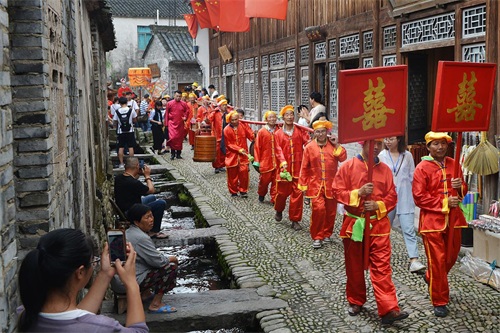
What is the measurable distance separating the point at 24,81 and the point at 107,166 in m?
11.7

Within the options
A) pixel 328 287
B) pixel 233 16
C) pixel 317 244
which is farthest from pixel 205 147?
pixel 328 287

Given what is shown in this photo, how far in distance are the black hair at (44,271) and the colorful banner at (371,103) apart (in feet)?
10.4

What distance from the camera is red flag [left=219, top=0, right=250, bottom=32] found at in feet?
52.8

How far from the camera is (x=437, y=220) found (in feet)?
18.8

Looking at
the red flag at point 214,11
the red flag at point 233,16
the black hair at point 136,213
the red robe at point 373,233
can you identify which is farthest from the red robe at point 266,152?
the red flag at point 214,11

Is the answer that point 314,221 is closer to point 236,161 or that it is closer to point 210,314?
point 210,314

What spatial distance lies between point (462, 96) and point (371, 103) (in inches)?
38.5

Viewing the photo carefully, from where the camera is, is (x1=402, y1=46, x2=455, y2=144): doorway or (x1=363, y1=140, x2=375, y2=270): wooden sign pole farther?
(x1=402, y1=46, x2=455, y2=144): doorway

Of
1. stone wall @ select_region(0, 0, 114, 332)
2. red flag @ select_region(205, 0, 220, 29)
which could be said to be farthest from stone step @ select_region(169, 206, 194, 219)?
red flag @ select_region(205, 0, 220, 29)

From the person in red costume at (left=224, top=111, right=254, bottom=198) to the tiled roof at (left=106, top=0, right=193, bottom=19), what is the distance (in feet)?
112

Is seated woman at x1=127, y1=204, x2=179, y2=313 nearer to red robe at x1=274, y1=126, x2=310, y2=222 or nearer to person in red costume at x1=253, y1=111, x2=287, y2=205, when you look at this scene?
red robe at x1=274, y1=126, x2=310, y2=222

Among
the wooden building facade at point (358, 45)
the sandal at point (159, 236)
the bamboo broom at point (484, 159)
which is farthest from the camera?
the sandal at point (159, 236)

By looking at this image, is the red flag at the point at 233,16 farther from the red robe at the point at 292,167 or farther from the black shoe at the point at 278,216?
the black shoe at the point at 278,216

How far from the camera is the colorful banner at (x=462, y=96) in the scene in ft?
18.3
